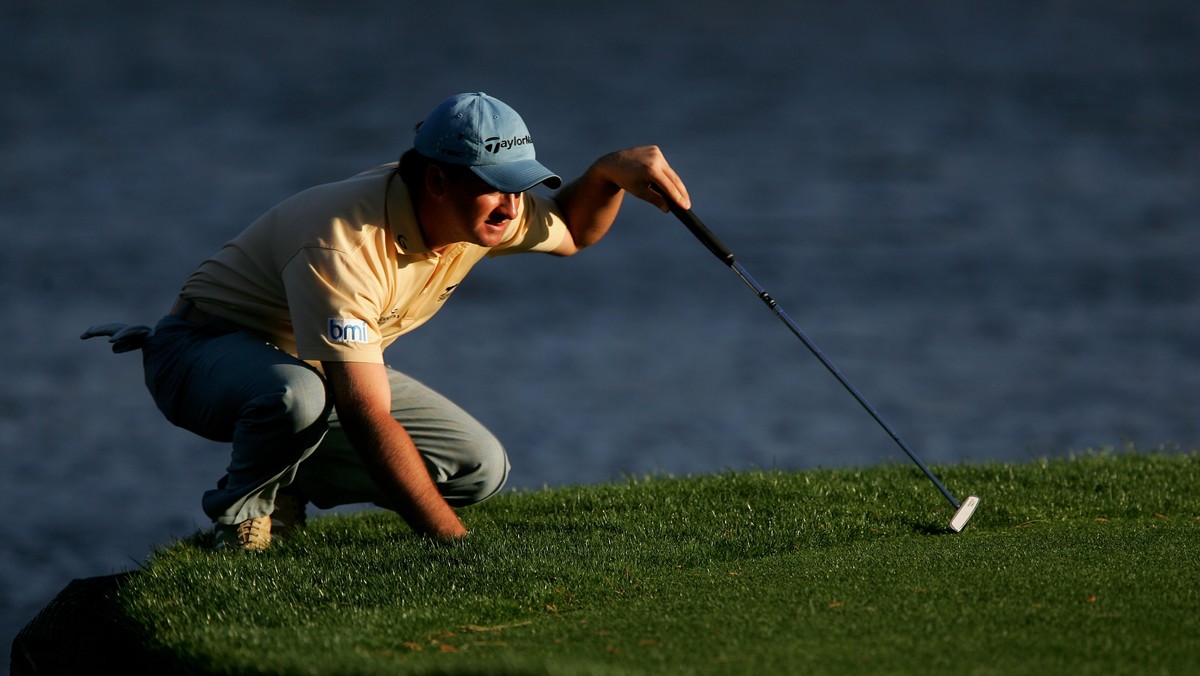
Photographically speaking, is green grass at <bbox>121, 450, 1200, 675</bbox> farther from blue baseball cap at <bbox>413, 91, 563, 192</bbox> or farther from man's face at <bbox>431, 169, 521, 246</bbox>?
blue baseball cap at <bbox>413, 91, 563, 192</bbox>

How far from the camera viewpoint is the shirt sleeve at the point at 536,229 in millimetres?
5648

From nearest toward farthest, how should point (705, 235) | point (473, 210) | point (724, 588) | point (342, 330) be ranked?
point (724, 588), point (342, 330), point (473, 210), point (705, 235)

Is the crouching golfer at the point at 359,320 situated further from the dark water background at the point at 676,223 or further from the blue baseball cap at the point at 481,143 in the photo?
the dark water background at the point at 676,223

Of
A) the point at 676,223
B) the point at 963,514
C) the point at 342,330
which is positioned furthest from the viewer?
the point at 676,223

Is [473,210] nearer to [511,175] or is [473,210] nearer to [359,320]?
[511,175]

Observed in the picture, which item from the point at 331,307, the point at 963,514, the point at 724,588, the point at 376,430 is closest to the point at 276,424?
the point at 376,430

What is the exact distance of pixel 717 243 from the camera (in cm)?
563

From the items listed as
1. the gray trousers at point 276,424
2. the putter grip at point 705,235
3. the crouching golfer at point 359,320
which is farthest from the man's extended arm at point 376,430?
the putter grip at point 705,235

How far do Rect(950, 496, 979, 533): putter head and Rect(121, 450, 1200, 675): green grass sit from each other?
0.25 feet

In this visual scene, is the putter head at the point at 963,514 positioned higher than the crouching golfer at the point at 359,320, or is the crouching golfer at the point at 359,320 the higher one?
the crouching golfer at the point at 359,320

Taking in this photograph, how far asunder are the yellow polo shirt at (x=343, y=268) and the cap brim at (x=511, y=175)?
0.37 m

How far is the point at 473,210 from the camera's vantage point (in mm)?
5137

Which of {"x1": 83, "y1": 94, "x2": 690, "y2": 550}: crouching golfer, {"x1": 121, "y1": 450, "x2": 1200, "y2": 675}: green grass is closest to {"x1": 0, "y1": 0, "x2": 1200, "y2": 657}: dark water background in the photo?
{"x1": 121, "y1": 450, "x2": 1200, "y2": 675}: green grass

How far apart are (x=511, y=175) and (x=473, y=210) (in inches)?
8.6
